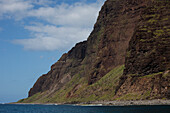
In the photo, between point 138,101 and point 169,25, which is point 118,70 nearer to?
point 169,25

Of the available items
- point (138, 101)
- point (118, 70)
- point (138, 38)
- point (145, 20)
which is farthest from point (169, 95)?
point (118, 70)

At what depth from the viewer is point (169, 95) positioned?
115375mm

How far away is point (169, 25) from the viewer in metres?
152

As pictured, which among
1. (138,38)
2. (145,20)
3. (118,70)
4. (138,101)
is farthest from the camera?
(118,70)

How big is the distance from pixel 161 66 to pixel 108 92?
48364 millimetres

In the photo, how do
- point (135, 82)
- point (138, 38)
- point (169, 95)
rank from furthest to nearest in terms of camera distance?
1. point (138, 38)
2. point (135, 82)
3. point (169, 95)

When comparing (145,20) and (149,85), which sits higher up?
(145,20)

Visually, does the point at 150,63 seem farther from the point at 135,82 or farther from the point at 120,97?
the point at 120,97

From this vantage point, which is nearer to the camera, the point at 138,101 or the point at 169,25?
the point at 138,101

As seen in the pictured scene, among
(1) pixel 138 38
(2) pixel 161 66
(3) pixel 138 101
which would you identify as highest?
(1) pixel 138 38

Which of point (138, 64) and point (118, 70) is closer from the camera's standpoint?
point (138, 64)

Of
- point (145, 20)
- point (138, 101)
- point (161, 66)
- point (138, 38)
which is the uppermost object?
point (145, 20)

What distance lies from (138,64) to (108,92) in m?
36.0

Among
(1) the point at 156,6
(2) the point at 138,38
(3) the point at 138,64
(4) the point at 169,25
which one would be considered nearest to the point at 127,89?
(3) the point at 138,64
